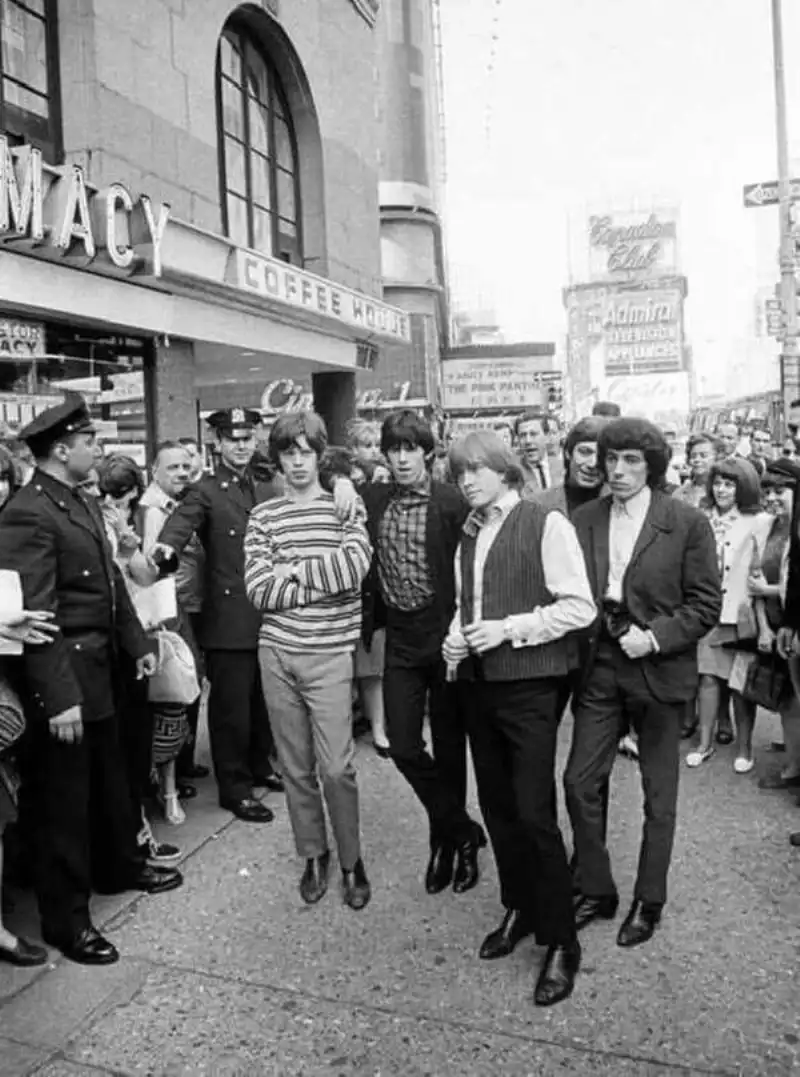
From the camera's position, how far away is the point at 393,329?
17672 millimetres

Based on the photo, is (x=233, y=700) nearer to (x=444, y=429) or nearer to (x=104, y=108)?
(x=104, y=108)

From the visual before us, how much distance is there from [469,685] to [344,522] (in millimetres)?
916

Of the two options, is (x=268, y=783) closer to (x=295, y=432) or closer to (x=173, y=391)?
(x=295, y=432)

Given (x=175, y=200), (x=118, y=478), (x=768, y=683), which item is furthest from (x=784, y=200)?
(x=118, y=478)

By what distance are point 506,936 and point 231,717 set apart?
2.06 meters

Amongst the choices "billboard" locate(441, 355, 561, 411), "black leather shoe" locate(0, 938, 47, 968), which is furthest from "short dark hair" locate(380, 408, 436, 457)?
"billboard" locate(441, 355, 561, 411)

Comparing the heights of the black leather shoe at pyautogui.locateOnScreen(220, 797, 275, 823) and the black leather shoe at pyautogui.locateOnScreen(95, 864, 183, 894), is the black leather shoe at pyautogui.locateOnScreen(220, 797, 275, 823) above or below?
above

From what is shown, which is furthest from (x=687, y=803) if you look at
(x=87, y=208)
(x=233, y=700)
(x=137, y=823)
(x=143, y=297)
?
(x=143, y=297)

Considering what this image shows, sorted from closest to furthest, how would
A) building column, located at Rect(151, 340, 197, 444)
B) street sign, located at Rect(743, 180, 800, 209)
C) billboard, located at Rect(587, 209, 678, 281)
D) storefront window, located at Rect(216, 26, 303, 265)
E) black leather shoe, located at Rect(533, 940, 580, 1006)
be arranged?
black leather shoe, located at Rect(533, 940, 580, 1006) < building column, located at Rect(151, 340, 197, 444) < storefront window, located at Rect(216, 26, 303, 265) < street sign, located at Rect(743, 180, 800, 209) < billboard, located at Rect(587, 209, 678, 281)

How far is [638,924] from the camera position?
355cm

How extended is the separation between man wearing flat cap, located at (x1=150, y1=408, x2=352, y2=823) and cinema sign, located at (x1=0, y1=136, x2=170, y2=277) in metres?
4.12

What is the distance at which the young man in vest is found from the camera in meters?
3.22

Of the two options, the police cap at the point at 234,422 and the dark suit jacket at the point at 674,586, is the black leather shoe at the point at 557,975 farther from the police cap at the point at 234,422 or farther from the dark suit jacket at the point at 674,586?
the police cap at the point at 234,422

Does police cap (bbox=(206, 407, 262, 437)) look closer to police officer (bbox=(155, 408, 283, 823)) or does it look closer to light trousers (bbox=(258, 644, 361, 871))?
police officer (bbox=(155, 408, 283, 823))
